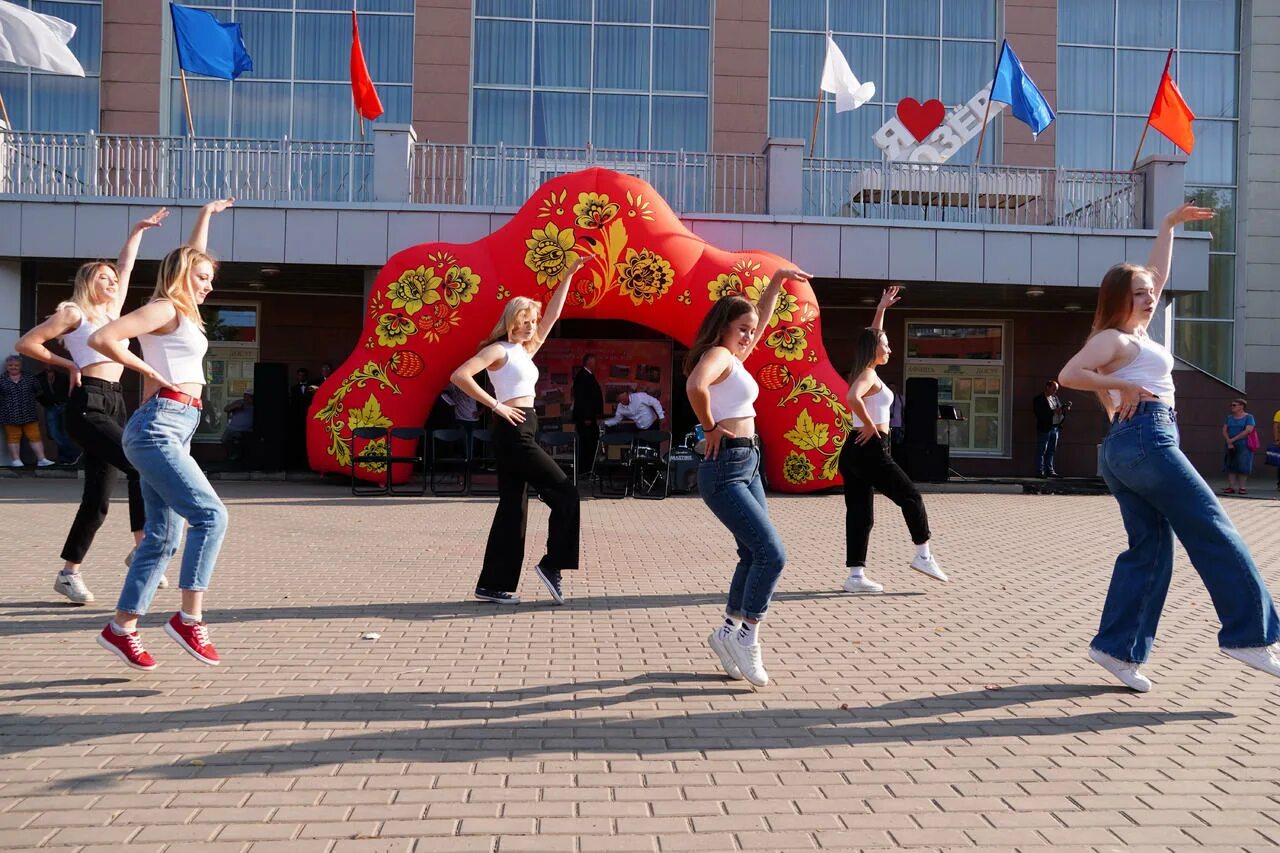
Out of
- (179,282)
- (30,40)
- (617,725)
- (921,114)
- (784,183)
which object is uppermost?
(921,114)

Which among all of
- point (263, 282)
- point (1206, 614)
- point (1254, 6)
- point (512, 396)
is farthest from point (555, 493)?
point (1254, 6)

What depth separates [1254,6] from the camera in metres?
22.7

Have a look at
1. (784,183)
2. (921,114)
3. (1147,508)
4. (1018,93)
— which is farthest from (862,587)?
(921,114)

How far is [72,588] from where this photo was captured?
6344 mm

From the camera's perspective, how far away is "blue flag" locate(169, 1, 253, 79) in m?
17.1

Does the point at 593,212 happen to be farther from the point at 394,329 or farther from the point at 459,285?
the point at 394,329

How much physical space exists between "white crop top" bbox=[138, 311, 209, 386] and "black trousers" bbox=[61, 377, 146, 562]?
1.80 metres

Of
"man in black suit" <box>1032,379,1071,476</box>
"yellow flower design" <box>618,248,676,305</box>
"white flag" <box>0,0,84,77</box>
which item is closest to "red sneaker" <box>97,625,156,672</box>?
"yellow flower design" <box>618,248,676,305</box>

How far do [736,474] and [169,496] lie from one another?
2482 millimetres

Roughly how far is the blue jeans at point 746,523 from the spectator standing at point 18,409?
1505 centimetres

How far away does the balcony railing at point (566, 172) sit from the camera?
16969 millimetres

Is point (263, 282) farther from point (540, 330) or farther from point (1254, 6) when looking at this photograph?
point (1254, 6)

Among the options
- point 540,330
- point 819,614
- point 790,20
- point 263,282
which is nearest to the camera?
point 819,614

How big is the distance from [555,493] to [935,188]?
13.1 metres
